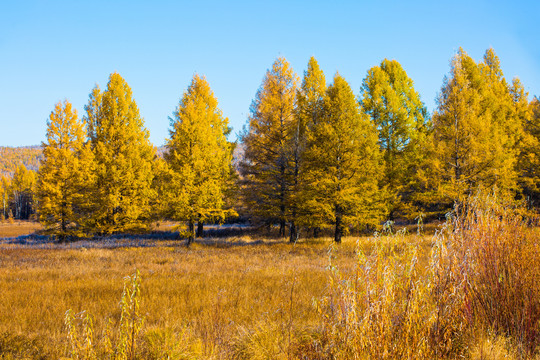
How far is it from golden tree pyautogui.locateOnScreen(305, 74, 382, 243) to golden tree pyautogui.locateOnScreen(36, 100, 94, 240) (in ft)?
46.9

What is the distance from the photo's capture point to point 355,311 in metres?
2.68

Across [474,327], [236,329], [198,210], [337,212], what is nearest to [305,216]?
[337,212]

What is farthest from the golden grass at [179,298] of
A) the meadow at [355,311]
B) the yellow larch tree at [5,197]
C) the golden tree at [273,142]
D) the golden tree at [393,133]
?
the yellow larch tree at [5,197]

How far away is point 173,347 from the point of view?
11.8ft

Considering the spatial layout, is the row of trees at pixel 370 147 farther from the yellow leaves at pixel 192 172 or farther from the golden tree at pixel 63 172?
the golden tree at pixel 63 172

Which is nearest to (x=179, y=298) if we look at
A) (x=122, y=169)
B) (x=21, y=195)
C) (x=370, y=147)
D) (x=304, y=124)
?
(x=370, y=147)

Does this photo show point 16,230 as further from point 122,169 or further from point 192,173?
point 192,173

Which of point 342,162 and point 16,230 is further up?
point 342,162

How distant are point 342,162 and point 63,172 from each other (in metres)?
16.9

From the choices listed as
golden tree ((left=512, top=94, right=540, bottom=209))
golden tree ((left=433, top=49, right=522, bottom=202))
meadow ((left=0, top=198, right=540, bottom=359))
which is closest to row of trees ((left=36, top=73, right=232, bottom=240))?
meadow ((left=0, top=198, right=540, bottom=359))

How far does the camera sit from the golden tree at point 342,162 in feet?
53.8

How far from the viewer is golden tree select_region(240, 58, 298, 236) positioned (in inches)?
768

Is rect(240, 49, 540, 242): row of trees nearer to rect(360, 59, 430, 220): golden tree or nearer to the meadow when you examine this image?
rect(360, 59, 430, 220): golden tree

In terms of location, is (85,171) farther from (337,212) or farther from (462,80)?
(462,80)
